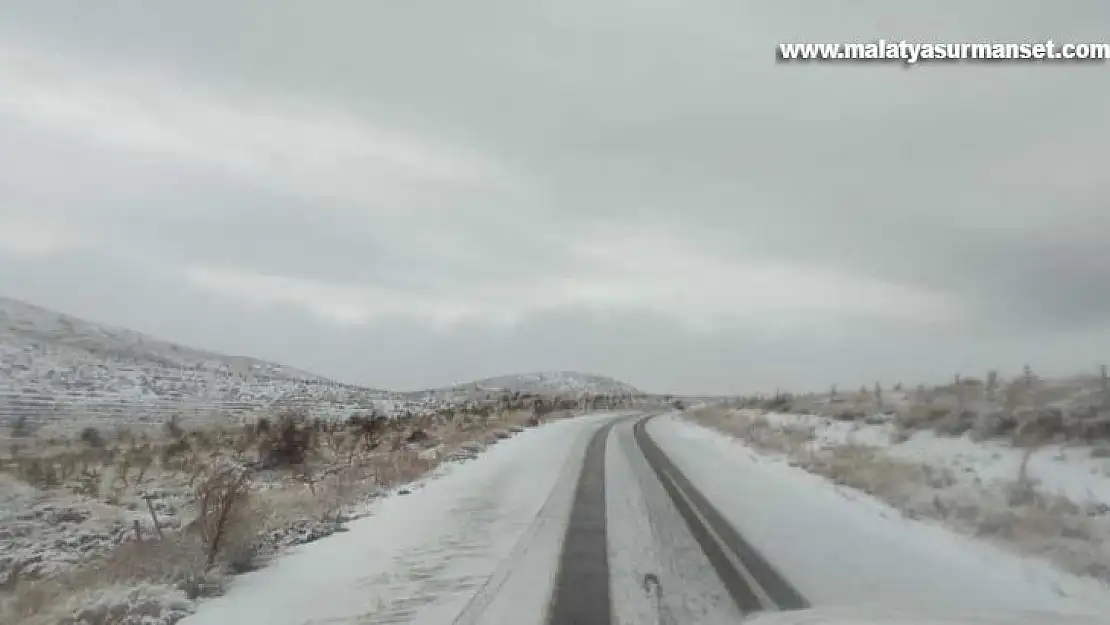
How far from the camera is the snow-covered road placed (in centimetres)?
667

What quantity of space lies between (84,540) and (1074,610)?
1298 centimetres

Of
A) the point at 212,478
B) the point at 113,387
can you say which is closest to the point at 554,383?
the point at 113,387

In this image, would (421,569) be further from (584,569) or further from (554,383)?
(554,383)

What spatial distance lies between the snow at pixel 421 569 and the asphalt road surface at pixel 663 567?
0.33 m

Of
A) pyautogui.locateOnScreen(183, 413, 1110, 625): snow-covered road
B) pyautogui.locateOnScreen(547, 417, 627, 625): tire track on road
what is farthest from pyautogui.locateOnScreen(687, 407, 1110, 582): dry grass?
pyautogui.locateOnScreen(547, 417, 627, 625): tire track on road

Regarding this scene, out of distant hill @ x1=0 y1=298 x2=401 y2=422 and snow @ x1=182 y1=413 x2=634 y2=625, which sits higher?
distant hill @ x1=0 y1=298 x2=401 y2=422

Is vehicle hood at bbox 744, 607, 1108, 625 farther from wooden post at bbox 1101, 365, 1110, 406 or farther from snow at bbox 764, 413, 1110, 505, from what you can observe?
wooden post at bbox 1101, 365, 1110, 406

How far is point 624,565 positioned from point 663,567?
434mm

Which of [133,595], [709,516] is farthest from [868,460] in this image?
[133,595]

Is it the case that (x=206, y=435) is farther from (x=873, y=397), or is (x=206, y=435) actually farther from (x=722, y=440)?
(x=873, y=397)

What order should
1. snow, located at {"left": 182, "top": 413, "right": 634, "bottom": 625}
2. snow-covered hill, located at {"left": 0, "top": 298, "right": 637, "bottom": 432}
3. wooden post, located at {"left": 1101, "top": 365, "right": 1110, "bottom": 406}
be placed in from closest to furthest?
snow, located at {"left": 182, "top": 413, "right": 634, "bottom": 625}
wooden post, located at {"left": 1101, "top": 365, "right": 1110, "bottom": 406}
snow-covered hill, located at {"left": 0, "top": 298, "right": 637, "bottom": 432}

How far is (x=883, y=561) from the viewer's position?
861 cm

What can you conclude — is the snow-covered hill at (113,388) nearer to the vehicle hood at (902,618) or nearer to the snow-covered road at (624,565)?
the snow-covered road at (624,565)

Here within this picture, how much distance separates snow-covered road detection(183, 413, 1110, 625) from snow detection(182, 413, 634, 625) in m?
0.03
